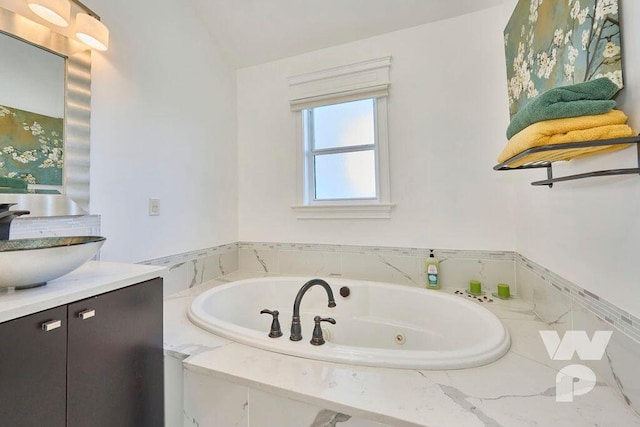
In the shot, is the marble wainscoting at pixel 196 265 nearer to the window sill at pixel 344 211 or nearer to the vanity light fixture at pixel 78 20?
the window sill at pixel 344 211

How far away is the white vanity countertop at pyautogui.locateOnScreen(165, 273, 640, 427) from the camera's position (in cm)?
73

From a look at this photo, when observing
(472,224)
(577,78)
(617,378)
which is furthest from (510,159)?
(472,224)

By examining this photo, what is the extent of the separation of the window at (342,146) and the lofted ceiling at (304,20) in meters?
0.25

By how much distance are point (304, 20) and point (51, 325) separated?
2231 mm

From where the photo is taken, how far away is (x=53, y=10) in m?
1.18

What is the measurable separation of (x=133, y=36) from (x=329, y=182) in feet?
5.09

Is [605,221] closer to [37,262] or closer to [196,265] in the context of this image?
[37,262]

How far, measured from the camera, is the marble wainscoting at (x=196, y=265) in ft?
5.81

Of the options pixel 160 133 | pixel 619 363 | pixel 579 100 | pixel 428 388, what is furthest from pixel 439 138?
pixel 160 133

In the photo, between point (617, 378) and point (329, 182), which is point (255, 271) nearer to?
point (329, 182)

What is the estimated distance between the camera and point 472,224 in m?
1.81

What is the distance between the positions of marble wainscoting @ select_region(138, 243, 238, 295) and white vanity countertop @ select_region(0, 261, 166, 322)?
0.64m

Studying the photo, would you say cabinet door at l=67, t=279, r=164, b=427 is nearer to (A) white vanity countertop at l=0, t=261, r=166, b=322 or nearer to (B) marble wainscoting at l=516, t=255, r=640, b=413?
(A) white vanity countertop at l=0, t=261, r=166, b=322

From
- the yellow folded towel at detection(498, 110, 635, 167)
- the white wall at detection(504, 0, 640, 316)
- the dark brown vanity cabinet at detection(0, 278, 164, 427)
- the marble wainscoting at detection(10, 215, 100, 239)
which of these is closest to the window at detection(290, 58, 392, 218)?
the white wall at detection(504, 0, 640, 316)
